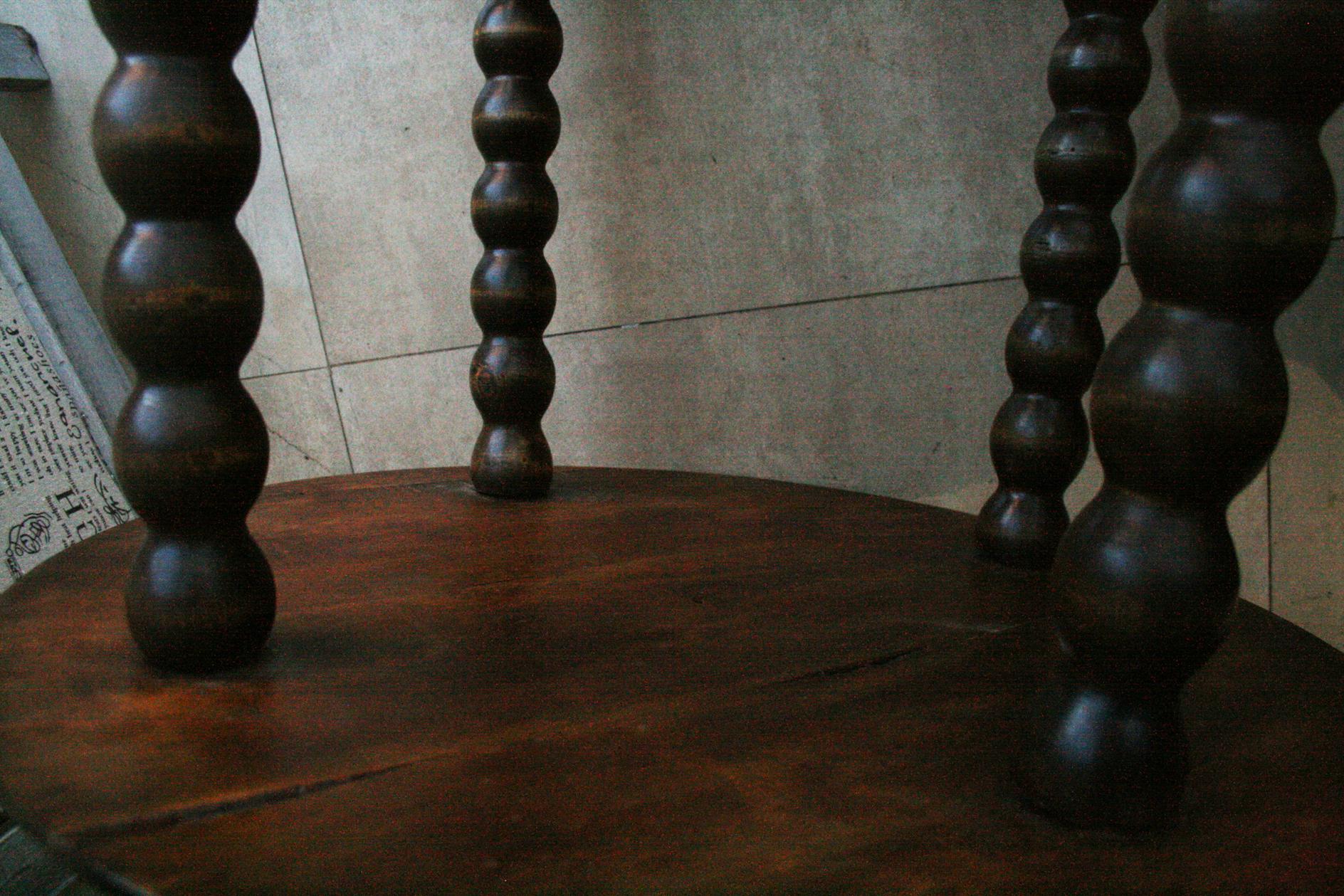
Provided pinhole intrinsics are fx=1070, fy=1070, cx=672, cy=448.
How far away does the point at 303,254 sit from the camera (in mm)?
1495

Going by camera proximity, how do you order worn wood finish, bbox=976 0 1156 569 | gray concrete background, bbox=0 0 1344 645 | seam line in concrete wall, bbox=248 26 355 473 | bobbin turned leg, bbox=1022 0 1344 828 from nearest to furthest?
1. bobbin turned leg, bbox=1022 0 1344 828
2. worn wood finish, bbox=976 0 1156 569
3. gray concrete background, bbox=0 0 1344 645
4. seam line in concrete wall, bbox=248 26 355 473

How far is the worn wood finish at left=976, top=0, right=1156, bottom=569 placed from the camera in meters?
0.61

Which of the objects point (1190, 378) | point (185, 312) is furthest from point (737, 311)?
point (1190, 378)

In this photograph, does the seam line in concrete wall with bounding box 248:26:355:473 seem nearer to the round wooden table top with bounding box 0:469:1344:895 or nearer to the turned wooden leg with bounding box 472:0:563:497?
the turned wooden leg with bounding box 472:0:563:497

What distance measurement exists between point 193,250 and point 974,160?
904 millimetres

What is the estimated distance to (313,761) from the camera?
1.35ft

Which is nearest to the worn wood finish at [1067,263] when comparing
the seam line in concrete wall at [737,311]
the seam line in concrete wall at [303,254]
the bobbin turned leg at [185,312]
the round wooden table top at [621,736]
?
the round wooden table top at [621,736]

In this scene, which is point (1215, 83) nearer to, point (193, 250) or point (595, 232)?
point (193, 250)

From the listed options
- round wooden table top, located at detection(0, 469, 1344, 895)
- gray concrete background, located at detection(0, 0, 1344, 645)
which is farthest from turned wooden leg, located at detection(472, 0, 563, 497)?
gray concrete background, located at detection(0, 0, 1344, 645)

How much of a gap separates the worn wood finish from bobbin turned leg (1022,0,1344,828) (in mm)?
307

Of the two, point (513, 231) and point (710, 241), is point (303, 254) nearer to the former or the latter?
point (710, 241)

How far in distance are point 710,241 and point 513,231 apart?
43 cm

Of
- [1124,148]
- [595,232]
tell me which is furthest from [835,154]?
[1124,148]

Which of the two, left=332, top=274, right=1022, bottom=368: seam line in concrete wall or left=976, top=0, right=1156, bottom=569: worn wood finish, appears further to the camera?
left=332, top=274, right=1022, bottom=368: seam line in concrete wall
